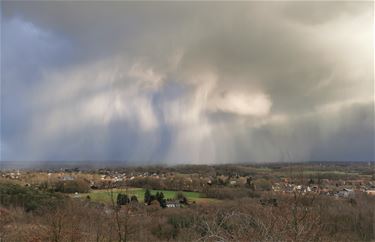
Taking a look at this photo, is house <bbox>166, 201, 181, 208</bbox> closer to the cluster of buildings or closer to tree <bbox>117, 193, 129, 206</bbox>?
the cluster of buildings

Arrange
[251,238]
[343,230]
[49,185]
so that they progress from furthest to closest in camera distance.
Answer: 1. [49,185]
2. [343,230]
3. [251,238]

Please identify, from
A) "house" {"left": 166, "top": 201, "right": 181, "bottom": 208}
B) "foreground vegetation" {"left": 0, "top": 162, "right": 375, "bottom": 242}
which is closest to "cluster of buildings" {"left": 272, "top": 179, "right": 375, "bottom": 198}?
"foreground vegetation" {"left": 0, "top": 162, "right": 375, "bottom": 242}

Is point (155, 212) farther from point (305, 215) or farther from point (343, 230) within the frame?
point (305, 215)

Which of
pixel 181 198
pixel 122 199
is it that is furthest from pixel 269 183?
pixel 122 199

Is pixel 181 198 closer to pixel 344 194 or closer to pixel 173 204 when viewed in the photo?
pixel 173 204

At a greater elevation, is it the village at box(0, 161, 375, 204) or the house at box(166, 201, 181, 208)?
the village at box(0, 161, 375, 204)

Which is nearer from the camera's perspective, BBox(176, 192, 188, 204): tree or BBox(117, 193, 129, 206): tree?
BBox(117, 193, 129, 206): tree

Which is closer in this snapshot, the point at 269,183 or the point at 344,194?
the point at 344,194

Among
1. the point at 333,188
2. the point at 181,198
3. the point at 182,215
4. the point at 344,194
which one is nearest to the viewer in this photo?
the point at 333,188

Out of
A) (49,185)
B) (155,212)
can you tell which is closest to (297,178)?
(155,212)

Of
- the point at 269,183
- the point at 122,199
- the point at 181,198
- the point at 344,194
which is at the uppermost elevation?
the point at 122,199

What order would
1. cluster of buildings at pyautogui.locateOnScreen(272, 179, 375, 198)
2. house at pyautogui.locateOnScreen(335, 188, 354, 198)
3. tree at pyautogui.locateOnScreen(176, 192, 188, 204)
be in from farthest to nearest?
tree at pyautogui.locateOnScreen(176, 192, 188, 204), house at pyautogui.locateOnScreen(335, 188, 354, 198), cluster of buildings at pyautogui.locateOnScreen(272, 179, 375, 198)
